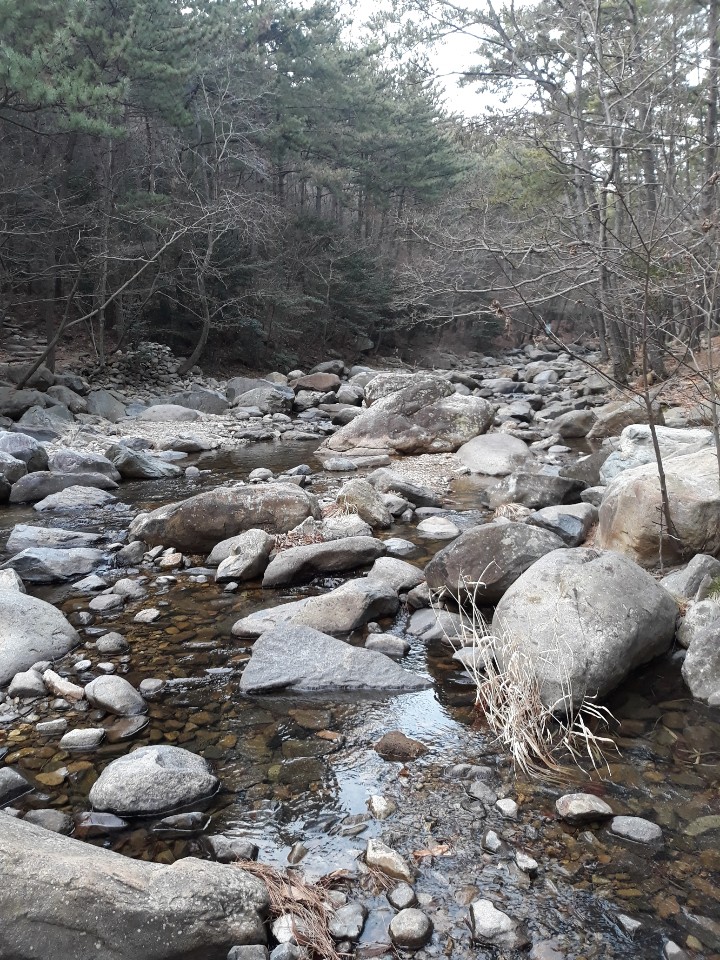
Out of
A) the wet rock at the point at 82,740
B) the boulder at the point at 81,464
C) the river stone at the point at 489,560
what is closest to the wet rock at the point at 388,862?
the wet rock at the point at 82,740

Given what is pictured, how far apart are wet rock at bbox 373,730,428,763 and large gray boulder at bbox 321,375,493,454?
8085mm

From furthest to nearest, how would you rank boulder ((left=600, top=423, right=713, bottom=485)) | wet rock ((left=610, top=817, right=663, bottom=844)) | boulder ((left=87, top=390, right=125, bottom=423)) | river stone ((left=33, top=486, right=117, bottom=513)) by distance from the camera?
1. boulder ((left=87, top=390, right=125, bottom=423))
2. river stone ((left=33, top=486, right=117, bottom=513))
3. boulder ((left=600, top=423, right=713, bottom=485))
4. wet rock ((left=610, top=817, right=663, bottom=844))

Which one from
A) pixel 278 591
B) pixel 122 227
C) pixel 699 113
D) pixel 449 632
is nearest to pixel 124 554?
pixel 278 591

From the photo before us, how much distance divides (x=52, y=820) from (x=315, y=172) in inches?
880

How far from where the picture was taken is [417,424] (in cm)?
1155

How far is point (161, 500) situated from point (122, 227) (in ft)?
36.9

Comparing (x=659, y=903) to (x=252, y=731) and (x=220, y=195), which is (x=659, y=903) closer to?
(x=252, y=731)

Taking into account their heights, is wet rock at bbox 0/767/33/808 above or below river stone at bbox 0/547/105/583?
above

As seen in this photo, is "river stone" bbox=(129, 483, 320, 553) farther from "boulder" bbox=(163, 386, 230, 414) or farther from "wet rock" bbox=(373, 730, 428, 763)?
"boulder" bbox=(163, 386, 230, 414)

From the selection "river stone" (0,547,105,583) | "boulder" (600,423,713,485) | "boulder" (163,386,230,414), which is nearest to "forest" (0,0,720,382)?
"boulder" (600,423,713,485)

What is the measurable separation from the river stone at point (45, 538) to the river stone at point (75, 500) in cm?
123

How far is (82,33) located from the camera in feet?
42.9

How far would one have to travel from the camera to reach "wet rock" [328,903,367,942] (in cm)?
221

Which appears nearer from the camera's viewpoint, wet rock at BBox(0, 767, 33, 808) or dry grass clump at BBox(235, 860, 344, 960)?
dry grass clump at BBox(235, 860, 344, 960)
